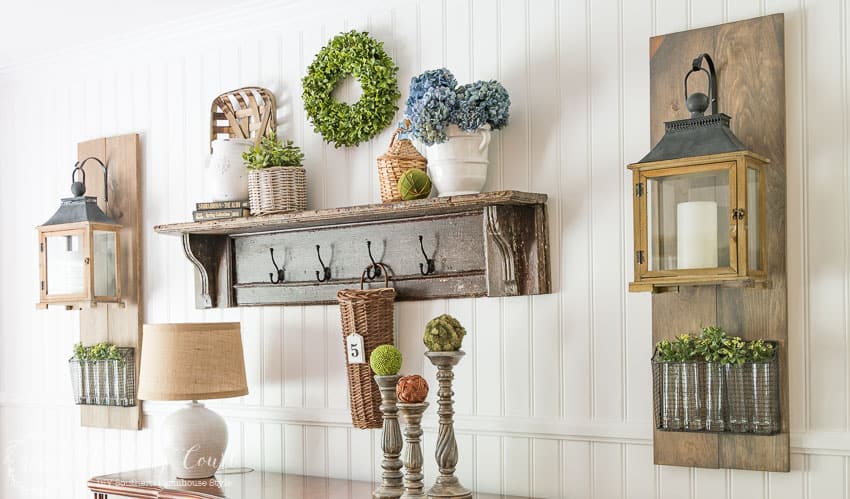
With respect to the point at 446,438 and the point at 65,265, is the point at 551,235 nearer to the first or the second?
the point at 446,438

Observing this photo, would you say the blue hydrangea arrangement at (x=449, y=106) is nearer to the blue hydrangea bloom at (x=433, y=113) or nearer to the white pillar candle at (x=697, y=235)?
the blue hydrangea bloom at (x=433, y=113)

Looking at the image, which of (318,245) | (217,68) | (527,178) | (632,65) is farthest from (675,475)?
(217,68)

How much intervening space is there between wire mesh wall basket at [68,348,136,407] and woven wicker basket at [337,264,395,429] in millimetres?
1191

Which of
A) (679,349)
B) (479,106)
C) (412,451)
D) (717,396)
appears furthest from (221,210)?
(717,396)

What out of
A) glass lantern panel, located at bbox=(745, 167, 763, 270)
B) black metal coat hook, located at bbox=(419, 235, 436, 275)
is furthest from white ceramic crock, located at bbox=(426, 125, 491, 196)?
glass lantern panel, located at bbox=(745, 167, 763, 270)

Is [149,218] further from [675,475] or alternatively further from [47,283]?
[675,475]

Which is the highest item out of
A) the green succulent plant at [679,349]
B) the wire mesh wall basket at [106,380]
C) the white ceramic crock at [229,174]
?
the white ceramic crock at [229,174]

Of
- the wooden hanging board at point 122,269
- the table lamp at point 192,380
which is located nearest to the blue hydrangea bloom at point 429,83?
the table lamp at point 192,380

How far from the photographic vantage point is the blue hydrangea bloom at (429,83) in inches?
111

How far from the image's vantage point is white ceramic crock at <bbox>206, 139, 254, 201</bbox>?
3396 mm

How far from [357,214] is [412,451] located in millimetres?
755

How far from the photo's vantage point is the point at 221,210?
336cm

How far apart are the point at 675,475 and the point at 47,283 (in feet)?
8.16

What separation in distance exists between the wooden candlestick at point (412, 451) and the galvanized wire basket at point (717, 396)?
652 millimetres
